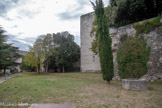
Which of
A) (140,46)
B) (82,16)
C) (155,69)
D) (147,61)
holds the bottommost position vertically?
(155,69)

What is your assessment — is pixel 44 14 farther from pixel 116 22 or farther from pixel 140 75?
pixel 140 75

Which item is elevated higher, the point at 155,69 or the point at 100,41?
the point at 100,41

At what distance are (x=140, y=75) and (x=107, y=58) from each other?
2.92 metres

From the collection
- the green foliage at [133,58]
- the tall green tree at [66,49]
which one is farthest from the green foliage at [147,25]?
the tall green tree at [66,49]

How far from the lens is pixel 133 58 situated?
824 centimetres

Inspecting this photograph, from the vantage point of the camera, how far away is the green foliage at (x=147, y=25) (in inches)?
298

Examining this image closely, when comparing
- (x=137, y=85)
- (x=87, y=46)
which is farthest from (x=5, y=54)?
(x=137, y=85)

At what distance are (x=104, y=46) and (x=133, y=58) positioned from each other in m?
2.58

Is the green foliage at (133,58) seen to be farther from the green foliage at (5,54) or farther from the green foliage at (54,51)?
the green foliage at (54,51)

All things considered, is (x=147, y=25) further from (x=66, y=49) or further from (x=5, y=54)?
(x=5, y=54)

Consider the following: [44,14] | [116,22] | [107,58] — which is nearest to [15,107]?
[107,58]

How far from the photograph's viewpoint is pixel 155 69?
757 centimetres

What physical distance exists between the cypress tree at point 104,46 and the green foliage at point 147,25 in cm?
258

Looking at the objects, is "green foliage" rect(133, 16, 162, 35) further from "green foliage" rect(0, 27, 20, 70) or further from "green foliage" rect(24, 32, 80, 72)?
"green foliage" rect(24, 32, 80, 72)
